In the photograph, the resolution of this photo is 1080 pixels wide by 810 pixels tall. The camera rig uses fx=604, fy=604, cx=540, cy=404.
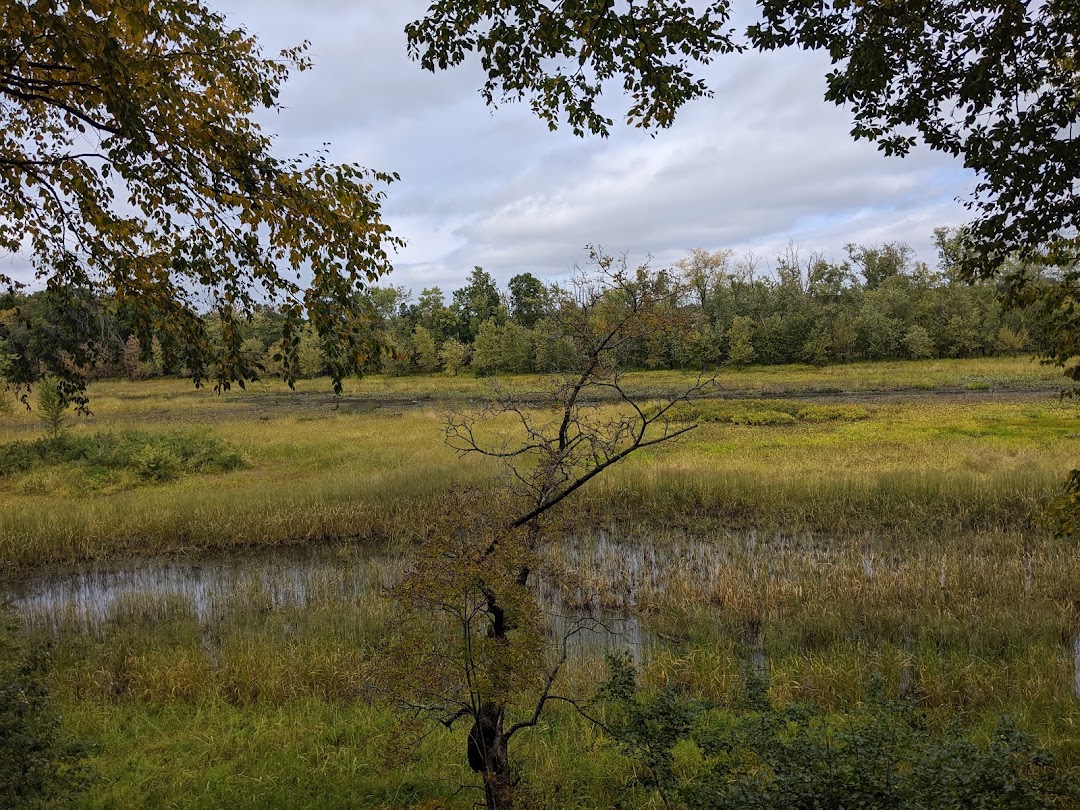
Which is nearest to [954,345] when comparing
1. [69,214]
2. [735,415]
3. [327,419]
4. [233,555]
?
[735,415]

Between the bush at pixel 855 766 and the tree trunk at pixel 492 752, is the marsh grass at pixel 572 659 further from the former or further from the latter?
the bush at pixel 855 766

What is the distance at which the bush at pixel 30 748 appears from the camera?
158 inches

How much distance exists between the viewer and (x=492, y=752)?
4082 millimetres

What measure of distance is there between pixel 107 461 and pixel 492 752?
75.5 feet

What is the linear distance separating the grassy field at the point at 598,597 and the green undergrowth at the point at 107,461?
0.21 meters

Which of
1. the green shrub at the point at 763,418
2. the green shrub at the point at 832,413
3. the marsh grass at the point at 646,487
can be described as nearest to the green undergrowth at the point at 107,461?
the marsh grass at the point at 646,487

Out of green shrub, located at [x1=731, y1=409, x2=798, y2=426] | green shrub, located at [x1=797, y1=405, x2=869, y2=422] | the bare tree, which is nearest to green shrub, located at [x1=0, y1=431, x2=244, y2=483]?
the bare tree

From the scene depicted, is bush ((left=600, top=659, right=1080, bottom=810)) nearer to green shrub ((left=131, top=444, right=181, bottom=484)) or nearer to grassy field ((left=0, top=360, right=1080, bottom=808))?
grassy field ((left=0, top=360, right=1080, bottom=808))

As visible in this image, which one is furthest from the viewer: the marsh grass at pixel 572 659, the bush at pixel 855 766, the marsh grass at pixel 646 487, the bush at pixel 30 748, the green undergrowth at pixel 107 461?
the green undergrowth at pixel 107 461

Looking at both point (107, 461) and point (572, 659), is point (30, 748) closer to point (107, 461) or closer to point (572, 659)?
point (572, 659)

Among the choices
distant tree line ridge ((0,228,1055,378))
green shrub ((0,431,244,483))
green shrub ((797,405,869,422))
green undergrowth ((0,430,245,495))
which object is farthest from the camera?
distant tree line ridge ((0,228,1055,378))

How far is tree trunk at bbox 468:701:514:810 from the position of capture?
3840 millimetres

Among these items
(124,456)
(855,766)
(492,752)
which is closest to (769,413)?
(124,456)

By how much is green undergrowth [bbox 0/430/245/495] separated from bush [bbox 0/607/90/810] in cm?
1753
